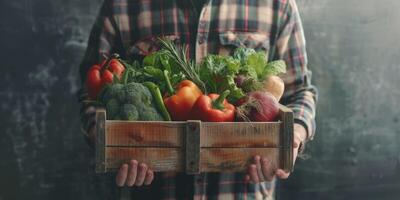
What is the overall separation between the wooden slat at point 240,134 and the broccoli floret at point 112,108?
0.20 meters

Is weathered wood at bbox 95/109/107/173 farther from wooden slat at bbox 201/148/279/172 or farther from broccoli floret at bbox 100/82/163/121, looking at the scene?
wooden slat at bbox 201/148/279/172

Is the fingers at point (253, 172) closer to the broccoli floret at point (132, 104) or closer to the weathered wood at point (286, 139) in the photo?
the weathered wood at point (286, 139)

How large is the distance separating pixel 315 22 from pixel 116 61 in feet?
3.95

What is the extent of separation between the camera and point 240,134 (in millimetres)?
1297

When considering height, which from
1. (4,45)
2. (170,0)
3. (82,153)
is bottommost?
(82,153)

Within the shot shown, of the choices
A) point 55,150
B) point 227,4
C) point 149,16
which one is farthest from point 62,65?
point 227,4

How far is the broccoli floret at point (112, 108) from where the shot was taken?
1308 mm

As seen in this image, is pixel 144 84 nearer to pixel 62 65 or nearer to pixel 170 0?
pixel 170 0

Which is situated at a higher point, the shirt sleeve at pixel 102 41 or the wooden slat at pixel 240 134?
the shirt sleeve at pixel 102 41

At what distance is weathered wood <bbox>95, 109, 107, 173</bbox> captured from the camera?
126 cm

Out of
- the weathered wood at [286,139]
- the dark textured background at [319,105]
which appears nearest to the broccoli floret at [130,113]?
the weathered wood at [286,139]

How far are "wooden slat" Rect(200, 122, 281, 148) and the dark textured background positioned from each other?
2.96ft

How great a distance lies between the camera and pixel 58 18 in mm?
2293

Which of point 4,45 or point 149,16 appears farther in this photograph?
point 4,45
